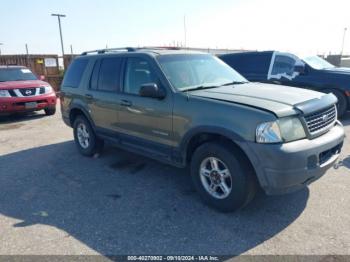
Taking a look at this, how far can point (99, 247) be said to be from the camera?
2828mm

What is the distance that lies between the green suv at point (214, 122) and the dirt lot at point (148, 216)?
0.37 metres

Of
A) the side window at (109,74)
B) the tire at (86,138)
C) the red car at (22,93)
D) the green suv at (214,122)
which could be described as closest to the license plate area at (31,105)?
the red car at (22,93)

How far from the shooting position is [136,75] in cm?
429

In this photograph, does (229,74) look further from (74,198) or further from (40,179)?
(40,179)

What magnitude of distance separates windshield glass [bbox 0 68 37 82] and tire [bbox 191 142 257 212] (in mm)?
8739

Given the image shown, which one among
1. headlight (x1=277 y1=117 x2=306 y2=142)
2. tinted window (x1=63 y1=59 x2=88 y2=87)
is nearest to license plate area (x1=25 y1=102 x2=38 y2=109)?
tinted window (x1=63 y1=59 x2=88 y2=87)

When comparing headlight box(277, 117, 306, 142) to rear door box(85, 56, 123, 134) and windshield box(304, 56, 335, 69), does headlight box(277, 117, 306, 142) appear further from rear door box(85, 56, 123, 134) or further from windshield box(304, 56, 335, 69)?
windshield box(304, 56, 335, 69)

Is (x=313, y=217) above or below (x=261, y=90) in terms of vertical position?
below

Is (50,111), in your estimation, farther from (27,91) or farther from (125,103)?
(125,103)

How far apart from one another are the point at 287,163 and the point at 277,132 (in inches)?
12.0

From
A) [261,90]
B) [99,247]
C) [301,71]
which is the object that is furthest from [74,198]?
[301,71]

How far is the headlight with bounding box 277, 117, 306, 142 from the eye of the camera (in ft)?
9.34

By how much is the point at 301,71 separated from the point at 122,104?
5.77 metres

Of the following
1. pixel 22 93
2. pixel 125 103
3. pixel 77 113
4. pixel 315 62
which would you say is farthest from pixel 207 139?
pixel 22 93
